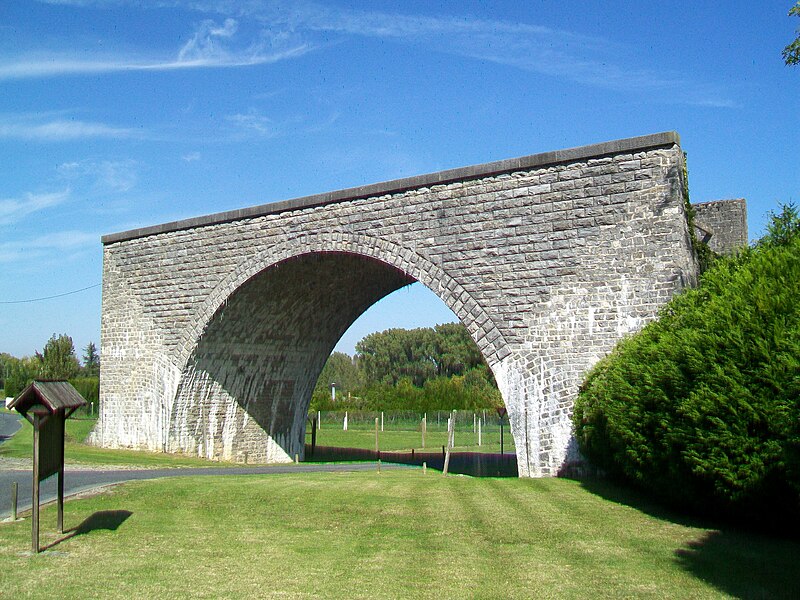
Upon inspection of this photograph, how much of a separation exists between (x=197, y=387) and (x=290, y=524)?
11055 mm

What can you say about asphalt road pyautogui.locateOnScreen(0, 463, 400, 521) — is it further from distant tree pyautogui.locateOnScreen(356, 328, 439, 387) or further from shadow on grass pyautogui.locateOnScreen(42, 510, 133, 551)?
distant tree pyautogui.locateOnScreen(356, 328, 439, 387)

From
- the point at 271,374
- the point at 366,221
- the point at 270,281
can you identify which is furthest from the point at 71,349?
the point at 366,221

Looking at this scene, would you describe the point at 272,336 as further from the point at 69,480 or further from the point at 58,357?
the point at 58,357

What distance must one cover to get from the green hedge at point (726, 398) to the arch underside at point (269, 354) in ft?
29.2

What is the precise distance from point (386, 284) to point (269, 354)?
372cm

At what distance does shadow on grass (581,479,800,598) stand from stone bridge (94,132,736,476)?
4446mm

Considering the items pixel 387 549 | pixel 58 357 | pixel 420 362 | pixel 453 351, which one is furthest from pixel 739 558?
pixel 420 362

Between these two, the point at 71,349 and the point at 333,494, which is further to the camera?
the point at 71,349

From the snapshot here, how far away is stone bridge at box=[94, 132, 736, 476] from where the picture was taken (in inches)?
516

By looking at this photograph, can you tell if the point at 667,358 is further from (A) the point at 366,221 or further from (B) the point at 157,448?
(B) the point at 157,448

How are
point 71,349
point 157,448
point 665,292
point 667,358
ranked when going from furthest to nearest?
1. point 71,349
2. point 157,448
3. point 665,292
4. point 667,358

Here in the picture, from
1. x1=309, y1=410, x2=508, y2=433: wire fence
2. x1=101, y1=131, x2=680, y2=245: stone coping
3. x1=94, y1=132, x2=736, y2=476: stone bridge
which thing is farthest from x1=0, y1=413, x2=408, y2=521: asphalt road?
x1=309, y1=410, x2=508, y2=433: wire fence

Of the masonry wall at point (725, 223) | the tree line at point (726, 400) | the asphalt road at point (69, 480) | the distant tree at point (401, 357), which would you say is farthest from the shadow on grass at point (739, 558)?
the distant tree at point (401, 357)

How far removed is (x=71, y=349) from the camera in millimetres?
50469
